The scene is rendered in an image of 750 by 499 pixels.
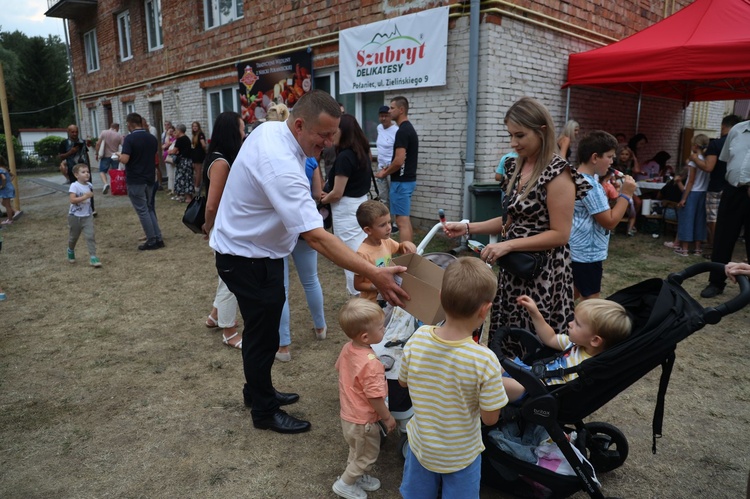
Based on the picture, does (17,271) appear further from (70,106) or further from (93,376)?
(70,106)

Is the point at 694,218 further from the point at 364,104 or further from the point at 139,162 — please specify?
the point at 139,162

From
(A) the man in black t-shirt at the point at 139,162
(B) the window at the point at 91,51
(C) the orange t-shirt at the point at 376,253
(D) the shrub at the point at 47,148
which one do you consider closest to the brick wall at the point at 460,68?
(A) the man in black t-shirt at the point at 139,162

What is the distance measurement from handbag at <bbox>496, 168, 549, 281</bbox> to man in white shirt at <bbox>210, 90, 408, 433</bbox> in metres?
0.57

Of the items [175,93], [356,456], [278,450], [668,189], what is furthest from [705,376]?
[175,93]

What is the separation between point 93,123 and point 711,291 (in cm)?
2355

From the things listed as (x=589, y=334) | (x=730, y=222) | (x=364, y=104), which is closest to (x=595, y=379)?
(x=589, y=334)

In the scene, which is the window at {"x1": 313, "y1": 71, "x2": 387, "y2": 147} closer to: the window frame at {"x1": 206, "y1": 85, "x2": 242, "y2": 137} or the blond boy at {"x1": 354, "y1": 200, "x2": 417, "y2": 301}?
the window frame at {"x1": 206, "y1": 85, "x2": 242, "y2": 137}

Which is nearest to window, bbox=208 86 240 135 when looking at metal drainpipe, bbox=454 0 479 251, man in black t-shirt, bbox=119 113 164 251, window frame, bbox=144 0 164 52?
window frame, bbox=144 0 164 52

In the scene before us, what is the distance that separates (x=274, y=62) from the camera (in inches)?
428

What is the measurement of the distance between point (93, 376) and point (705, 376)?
4.69m

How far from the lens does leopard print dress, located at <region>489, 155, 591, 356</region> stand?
2.50m

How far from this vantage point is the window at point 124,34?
1801cm

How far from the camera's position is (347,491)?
2.47 metres

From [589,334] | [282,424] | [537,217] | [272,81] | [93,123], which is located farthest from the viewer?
[93,123]
